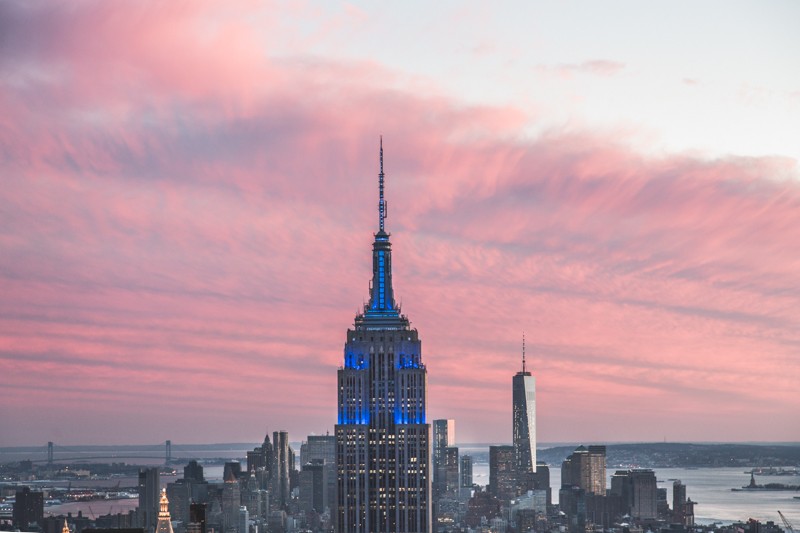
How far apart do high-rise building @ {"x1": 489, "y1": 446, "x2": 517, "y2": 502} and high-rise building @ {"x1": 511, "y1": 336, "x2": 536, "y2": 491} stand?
22cm

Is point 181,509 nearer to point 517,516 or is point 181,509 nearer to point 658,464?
point 517,516

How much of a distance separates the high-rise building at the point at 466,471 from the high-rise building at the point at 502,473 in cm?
189

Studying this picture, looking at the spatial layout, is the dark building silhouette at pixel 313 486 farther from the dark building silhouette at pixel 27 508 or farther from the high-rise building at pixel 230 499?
the dark building silhouette at pixel 27 508

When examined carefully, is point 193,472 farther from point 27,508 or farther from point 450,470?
point 27,508

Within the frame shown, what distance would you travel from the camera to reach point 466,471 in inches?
Result: 1591

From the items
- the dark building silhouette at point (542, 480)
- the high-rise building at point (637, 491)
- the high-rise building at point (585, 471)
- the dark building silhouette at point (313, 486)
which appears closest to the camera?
the dark building silhouette at point (313, 486)

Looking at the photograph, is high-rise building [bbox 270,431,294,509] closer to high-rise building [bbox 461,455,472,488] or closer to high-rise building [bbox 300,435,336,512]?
high-rise building [bbox 300,435,336,512]

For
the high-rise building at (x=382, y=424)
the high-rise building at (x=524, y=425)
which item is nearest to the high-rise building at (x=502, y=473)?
the high-rise building at (x=524, y=425)

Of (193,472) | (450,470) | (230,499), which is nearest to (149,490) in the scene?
(230,499)

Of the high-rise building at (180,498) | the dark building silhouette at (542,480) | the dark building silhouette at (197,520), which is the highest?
the dark building silhouette at (542,480)

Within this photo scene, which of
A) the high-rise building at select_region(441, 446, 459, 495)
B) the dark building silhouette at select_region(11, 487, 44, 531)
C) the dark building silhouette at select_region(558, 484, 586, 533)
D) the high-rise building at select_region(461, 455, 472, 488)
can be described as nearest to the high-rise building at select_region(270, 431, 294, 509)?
the high-rise building at select_region(441, 446, 459, 495)

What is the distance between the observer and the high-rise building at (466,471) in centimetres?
3966

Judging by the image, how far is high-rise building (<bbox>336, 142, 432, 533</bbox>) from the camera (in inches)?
992

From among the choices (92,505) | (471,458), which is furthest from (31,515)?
(471,458)
